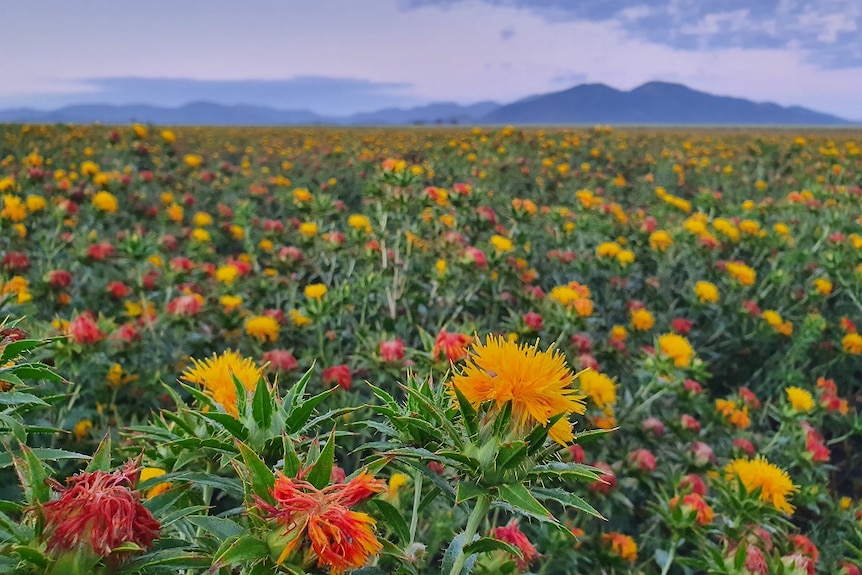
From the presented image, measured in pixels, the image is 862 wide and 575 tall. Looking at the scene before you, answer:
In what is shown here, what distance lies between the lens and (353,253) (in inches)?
160

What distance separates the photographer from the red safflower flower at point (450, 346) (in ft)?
5.16

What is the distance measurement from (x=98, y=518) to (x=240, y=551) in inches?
5.8

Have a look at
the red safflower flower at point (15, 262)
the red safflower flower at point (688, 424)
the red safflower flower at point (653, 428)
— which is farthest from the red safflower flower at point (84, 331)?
the red safflower flower at point (688, 424)

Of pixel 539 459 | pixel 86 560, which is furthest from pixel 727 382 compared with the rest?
pixel 86 560

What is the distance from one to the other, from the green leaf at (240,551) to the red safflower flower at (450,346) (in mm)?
896

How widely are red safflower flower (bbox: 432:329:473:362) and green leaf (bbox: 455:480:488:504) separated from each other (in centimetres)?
72

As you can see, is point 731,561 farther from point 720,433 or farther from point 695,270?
point 695,270

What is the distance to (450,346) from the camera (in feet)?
5.23

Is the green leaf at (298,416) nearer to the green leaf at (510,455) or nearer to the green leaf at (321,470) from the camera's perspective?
the green leaf at (321,470)

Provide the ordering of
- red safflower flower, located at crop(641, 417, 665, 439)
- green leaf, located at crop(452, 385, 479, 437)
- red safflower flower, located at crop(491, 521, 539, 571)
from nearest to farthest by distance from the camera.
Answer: green leaf, located at crop(452, 385, 479, 437) < red safflower flower, located at crop(491, 521, 539, 571) < red safflower flower, located at crop(641, 417, 665, 439)

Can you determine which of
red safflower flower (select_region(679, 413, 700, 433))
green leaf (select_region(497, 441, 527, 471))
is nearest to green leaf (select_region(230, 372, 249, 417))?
green leaf (select_region(497, 441, 527, 471))

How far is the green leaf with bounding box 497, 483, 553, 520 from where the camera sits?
73 cm

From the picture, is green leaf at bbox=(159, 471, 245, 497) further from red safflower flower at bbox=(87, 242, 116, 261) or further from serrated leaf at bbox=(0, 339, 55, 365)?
red safflower flower at bbox=(87, 242, 116, 261)

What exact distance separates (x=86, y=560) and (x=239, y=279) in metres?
3.02
